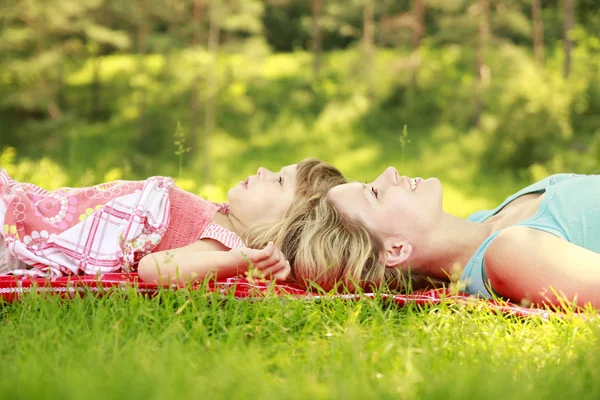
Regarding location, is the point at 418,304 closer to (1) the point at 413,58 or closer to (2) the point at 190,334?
(2) the point at 190,334

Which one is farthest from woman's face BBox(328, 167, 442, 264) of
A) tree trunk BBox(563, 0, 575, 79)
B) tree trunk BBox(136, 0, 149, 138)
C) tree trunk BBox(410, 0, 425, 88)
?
tree trunk BBox(410, 0, 425, 88)

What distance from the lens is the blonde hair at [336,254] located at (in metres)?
2.75

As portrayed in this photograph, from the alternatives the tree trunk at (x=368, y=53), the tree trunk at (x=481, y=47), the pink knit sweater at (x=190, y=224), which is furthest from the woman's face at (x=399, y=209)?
the tree trunk at (x=368, y=53)

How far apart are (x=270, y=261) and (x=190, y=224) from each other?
2.22 feet

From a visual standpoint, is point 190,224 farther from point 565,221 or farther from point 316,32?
point 316,32

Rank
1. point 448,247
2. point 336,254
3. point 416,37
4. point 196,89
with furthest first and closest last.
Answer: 1. point 416,37
2. point 196,89
3. point 448,247
4. point 336,254

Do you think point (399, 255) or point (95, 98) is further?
point (95, 98)

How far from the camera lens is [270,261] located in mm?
2682

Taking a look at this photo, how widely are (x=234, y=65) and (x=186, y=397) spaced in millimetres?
13029

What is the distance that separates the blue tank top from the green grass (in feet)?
1.07

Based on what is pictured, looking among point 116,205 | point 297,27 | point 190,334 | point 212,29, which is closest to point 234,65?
point 212,29

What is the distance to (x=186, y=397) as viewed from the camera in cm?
155

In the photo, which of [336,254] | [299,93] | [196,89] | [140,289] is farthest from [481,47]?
[140,289]

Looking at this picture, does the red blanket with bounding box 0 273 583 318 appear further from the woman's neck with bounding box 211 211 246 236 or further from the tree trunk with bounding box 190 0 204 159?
the tree trunk with bounding box 190 0 204 159
